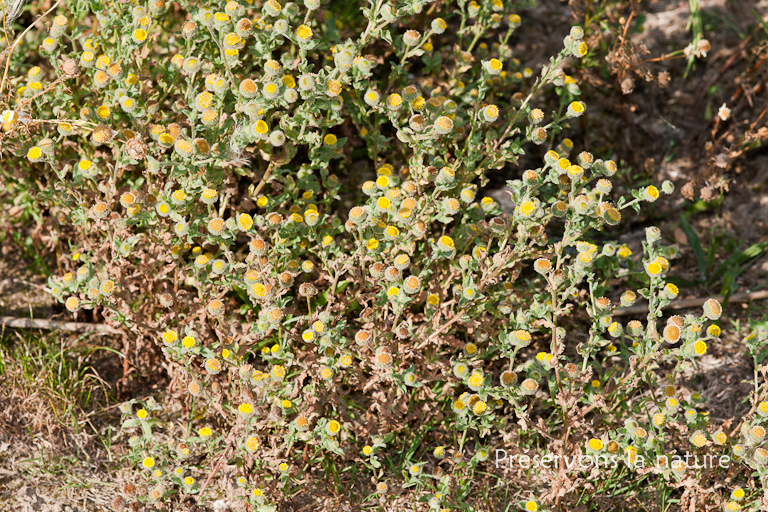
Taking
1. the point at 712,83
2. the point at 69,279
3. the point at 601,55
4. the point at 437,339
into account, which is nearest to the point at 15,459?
the point at 69,279

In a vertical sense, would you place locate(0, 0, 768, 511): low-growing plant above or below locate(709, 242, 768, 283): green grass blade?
above

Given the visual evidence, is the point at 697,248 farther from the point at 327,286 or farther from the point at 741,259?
the point at 327,286

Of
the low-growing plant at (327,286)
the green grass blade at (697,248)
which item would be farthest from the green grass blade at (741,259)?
the low-growing plant at (327,286)

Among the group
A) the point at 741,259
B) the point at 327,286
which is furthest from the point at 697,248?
the point at 327,286

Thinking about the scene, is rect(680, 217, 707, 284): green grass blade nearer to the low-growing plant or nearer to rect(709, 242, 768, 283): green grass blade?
rect(709, 242, 768, 283): green grass blade

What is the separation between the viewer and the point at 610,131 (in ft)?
12.9

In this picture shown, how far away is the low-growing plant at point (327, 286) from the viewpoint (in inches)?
94.6

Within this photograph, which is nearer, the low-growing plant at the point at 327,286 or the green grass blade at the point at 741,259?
the low-growing plant at the point at 327,286

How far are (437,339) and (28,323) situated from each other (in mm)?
1791

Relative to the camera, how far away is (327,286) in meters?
3.00

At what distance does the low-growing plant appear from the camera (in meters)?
2.40

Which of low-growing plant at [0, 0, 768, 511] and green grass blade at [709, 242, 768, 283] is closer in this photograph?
low-growing plant at [0, 0, 768, 511]

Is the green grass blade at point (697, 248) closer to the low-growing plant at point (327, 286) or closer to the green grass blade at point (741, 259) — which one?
the green grass blade at point (741, 259)

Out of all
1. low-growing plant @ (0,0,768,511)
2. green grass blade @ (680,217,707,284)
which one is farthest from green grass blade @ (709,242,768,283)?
low-growing plant @ (0,0,768,511)
